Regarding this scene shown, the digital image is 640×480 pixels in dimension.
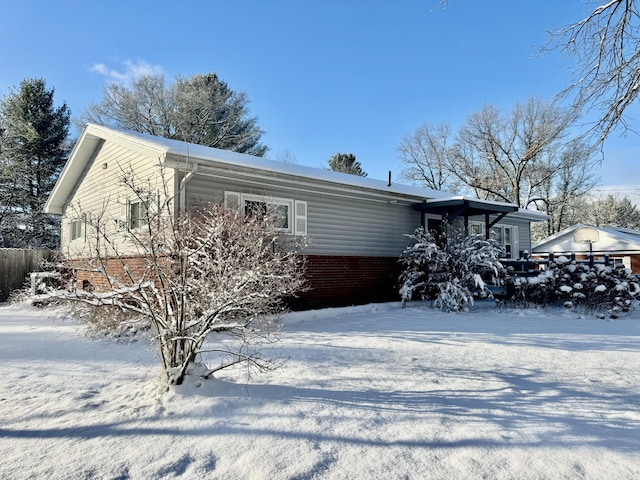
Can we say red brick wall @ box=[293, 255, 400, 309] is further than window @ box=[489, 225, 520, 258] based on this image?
No

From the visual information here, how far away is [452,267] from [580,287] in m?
2.79

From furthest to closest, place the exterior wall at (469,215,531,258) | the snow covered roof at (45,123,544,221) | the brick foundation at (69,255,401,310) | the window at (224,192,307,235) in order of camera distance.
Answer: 1. the exterior wall at (469,215,531,258)
2. the brick foundation at (69,255,401,310)
3. the window at (224,192,307,235)
4. the snow covered roof at (45,123,544,221)

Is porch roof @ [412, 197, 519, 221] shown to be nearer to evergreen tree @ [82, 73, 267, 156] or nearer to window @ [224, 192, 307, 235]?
window @ [224, 192, 307, 235]

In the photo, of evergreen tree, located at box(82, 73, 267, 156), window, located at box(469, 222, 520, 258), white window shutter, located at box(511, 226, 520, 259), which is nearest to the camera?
window, located at box(469, 222, 520, 258)

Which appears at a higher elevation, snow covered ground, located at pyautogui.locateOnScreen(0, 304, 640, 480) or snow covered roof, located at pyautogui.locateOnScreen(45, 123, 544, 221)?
snow covered roof, located at pyautogui.locateOnScreen(45, 123, 544, 221)

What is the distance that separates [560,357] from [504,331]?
1800 millimetres

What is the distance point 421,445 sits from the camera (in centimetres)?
289

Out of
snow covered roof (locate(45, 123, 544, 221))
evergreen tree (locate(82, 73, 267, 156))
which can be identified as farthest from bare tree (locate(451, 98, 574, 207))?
snow covered roof (locate(45, 123, 544, 221))

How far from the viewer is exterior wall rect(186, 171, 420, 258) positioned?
8.52 metres

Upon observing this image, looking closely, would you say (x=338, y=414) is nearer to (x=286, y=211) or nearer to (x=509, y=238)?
(x=286, y=211)

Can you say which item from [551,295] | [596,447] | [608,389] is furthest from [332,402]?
[551,295]

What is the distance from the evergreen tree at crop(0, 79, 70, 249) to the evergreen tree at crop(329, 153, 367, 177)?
1790 centimetres

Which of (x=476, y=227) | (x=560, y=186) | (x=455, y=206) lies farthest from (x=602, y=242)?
(x=455, y=206)

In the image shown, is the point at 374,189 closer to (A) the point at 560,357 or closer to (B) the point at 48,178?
(A) the point at 560,357
